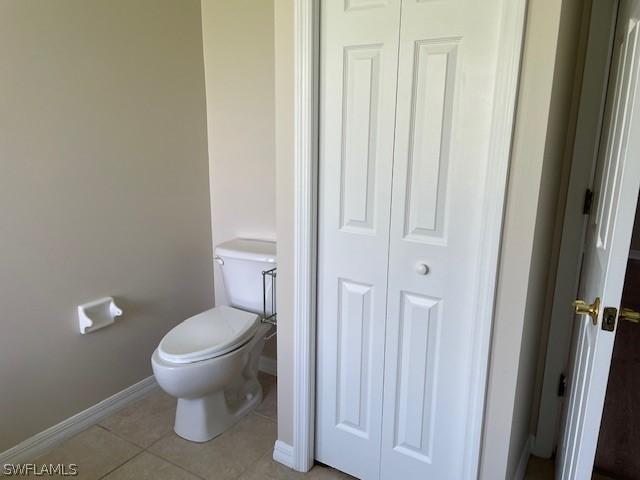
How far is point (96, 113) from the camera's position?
1992 mm

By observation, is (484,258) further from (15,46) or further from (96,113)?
(15,46)

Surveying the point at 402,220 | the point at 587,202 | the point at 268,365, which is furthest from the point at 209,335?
the point at 587,202

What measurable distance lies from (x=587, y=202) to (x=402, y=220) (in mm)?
720

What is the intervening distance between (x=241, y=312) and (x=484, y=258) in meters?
1.23

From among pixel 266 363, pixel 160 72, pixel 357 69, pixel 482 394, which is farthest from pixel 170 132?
pixel 482 394

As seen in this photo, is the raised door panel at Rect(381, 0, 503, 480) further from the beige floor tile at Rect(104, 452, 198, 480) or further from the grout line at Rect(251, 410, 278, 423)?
the beige floor tile at Rect(104, 452, 198, 480)

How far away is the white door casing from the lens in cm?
149

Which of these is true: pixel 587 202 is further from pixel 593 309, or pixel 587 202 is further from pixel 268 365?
pixel 268 365

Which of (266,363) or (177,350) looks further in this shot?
(266,363)

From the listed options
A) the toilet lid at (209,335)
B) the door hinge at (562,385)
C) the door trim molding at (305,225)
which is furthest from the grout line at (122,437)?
the door hinge at (562,385)

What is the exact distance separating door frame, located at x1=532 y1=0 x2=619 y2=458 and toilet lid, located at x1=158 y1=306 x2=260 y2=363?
127cm

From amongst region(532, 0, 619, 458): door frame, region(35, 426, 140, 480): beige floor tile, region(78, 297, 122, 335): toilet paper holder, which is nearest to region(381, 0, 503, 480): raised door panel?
region(532, 0, 619, 458): door frame

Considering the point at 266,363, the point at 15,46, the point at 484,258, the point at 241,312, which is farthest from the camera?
the point at 266,363

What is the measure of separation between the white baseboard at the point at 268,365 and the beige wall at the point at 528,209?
1.33 metres
